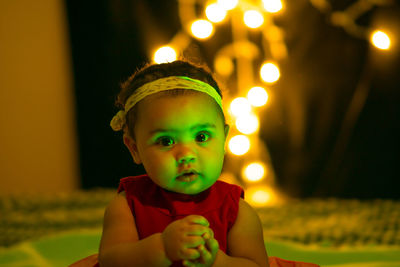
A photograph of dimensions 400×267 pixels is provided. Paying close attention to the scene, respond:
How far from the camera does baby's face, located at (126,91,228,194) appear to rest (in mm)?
764

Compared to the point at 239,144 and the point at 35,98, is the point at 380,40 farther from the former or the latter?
the point at 35,98

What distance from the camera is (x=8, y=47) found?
2297mm

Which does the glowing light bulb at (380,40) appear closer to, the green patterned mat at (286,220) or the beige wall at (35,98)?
the green patterned mat at (286,220)

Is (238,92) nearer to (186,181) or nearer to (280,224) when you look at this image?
(280,224)

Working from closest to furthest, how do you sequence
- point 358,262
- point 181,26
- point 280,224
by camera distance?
point 358,262, point 280,224, point 181,26

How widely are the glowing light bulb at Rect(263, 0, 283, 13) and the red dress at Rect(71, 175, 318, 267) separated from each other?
1461 mm

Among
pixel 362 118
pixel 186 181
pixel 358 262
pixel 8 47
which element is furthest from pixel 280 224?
pixel 8 47

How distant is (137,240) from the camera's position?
80 cm

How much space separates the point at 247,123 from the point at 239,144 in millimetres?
122

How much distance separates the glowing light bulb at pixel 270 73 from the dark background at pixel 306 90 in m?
0.03

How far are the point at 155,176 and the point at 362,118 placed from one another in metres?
1.58

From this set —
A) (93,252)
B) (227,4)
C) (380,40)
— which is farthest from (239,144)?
(93,252)

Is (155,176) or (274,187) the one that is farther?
(274,187)

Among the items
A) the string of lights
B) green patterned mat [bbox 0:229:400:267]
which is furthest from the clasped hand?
the string of lights
